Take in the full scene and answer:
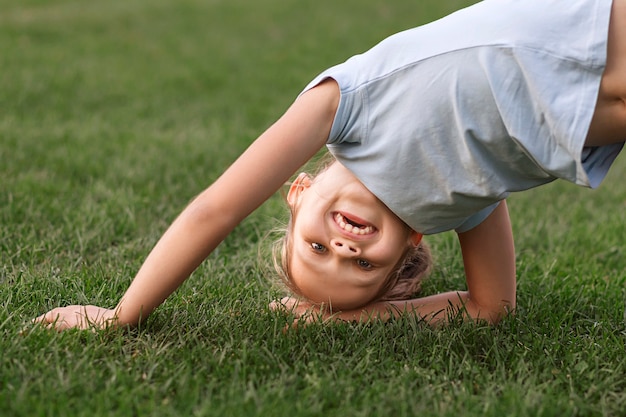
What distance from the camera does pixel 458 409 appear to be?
6.39 ft

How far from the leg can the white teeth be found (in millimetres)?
624

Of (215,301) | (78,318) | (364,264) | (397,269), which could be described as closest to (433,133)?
(364,264)

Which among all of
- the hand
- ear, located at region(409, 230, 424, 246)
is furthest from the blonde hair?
the hand

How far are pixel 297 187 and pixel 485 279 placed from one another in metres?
0.67

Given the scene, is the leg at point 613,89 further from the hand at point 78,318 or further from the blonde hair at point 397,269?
the hand at point 78,318

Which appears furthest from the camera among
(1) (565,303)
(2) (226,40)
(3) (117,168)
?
(2) (226,40)

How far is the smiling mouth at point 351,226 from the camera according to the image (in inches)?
90.2

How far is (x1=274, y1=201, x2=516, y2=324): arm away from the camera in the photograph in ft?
8.46

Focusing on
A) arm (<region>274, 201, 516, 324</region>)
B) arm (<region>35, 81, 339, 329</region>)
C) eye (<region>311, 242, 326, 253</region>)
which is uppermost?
arm (<region>35, 81, 339, 329</region>)

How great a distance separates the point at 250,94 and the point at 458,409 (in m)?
5.31

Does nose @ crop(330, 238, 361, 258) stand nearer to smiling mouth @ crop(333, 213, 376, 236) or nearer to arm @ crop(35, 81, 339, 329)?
smiling mouth @ crop(333, 213, 376, 236)

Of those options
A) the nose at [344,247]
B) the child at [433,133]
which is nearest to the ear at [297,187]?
the child at [433,133]

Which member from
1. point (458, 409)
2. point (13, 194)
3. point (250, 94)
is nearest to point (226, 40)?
point (250, 94)

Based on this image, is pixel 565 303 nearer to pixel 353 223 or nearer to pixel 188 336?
pixel 353 223
